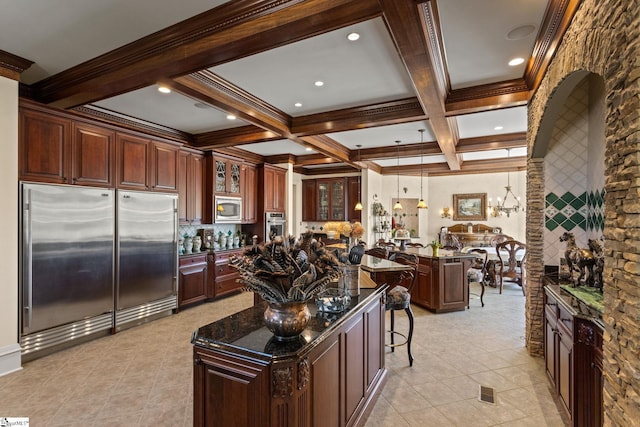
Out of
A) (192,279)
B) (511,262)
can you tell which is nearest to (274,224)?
(192,279)

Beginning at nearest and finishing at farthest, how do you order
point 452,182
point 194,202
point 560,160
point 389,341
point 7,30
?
point 7,30, point 560,160, point 389,341, point 194,202, point 452,182

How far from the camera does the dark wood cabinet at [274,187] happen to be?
6.88 meters

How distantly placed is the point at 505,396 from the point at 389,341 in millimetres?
1391

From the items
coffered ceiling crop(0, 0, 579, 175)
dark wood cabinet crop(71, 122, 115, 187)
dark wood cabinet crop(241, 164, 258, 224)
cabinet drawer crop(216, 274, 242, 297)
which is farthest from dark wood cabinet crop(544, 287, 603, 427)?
dark wood cabinet crop(241, 164, 258, 224)

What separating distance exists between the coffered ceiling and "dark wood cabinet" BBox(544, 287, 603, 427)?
1949 mm

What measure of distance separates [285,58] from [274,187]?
4444 mm

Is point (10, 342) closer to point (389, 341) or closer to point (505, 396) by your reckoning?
point (389, 341)

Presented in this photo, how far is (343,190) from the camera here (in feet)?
28.9

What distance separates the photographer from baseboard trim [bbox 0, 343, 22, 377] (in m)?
3.01

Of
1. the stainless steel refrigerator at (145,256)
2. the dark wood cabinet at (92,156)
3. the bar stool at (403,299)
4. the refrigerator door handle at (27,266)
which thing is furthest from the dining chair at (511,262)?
the refrigerator door handle at (27,266)

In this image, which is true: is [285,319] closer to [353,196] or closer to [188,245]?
[188,245]

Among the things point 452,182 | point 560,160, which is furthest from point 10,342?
point 452,182

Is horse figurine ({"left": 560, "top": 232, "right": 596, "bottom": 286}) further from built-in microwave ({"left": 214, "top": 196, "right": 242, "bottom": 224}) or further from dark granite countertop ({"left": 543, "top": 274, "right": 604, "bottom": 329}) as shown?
built-in microwave ({"left": 214, "top": 196, "right": 242, "bottom": 224})

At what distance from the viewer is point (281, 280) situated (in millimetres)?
1517
